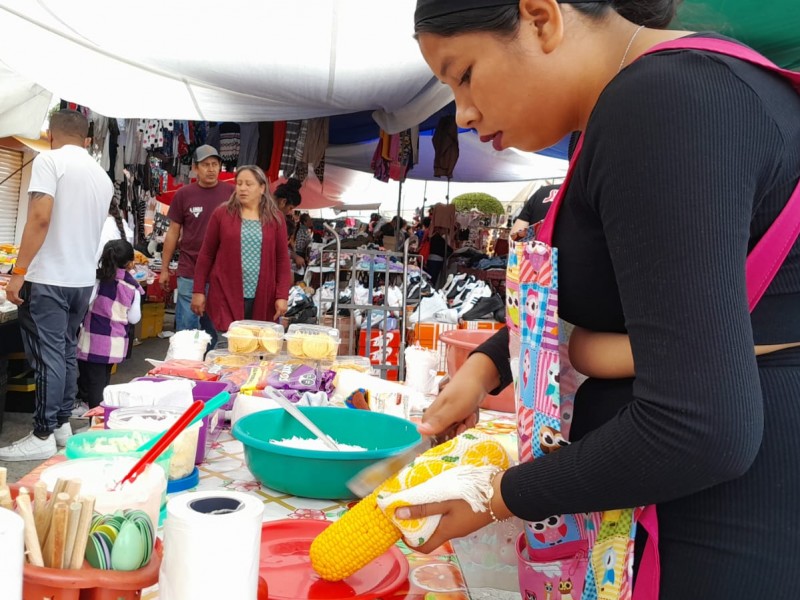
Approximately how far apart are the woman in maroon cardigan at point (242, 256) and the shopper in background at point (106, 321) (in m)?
0.83

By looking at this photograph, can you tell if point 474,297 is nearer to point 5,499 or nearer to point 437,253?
point 437,253

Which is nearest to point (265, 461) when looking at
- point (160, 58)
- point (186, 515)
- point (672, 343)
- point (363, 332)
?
point (186, 515)

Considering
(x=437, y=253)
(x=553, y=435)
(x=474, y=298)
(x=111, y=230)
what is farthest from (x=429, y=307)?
(x=437, y=253)

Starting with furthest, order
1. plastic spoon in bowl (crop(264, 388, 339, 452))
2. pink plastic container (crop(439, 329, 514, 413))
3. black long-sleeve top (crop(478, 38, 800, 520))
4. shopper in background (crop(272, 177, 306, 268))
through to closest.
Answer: shopper in background (crop(272, 177, 306, 268)) → pink plastic container (crop(439, 329, 514, 413)) → plastic spoon in bowl (crop(264, 388, 339, 452)) → black long-sleeve top (crop(478, 38, 800, 520))

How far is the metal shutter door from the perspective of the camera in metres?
12.6

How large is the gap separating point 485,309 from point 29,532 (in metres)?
5.25

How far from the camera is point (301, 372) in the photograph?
2.21 meters

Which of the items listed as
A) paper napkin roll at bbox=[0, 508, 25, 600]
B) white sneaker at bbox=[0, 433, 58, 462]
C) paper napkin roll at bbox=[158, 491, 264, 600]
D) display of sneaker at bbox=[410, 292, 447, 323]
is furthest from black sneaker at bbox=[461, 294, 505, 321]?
paper napkin roll at bbox=[0, 508, 25, 600]

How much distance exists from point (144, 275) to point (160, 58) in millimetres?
3415

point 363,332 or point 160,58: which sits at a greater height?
point 160,58

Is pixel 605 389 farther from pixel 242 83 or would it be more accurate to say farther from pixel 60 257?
pixel 242 83

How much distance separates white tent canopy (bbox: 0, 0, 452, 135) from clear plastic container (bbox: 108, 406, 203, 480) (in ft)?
11.5

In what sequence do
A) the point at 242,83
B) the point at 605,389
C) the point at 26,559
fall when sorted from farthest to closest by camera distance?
the point at 242,83 → the point at 605,389 → the point at 26,559

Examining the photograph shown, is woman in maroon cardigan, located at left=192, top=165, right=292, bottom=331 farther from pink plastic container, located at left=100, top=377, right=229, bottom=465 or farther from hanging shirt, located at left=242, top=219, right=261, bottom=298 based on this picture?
pink plastic container, located at left=100, top=377, right=229, bottom=465
